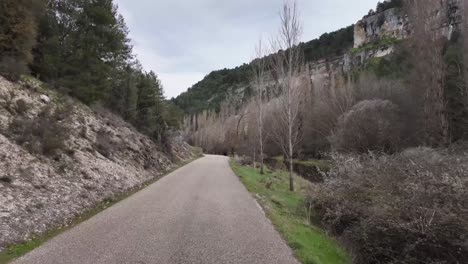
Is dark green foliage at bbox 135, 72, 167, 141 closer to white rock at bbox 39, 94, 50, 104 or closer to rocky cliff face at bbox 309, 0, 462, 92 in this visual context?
white rock at bbox 39, 94, 50, 104

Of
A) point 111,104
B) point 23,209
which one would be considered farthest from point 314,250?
point 111,104

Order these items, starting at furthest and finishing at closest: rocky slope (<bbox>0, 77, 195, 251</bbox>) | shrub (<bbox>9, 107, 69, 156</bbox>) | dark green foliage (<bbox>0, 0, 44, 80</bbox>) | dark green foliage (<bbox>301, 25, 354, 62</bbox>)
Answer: dark green foliage (<bbox>301, 25, 354, 62</bbox>)
dark green foliage (<bbox>0, 0, 44, 80</bbox>)
shrub (<bbox>9, 107, 69, 156</bbox>)
rocky slope (<bbox>0, 77, 195, 251</bbox>)

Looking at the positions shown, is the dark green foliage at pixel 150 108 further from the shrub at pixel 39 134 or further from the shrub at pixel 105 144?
the shrub at pixel 39 134

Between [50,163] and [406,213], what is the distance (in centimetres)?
1039

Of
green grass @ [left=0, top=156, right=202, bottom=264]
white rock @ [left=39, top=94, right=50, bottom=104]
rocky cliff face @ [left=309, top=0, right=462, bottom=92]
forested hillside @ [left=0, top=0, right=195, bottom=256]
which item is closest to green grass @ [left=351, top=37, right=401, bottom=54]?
rocky cliff face @ [left=309, top=0, right=462, bottom=92]

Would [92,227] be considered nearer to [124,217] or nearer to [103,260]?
[124,217]

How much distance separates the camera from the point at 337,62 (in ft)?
292

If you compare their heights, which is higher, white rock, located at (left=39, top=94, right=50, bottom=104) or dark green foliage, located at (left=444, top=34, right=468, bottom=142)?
dark green foliage, located at (left=444, top=34, right=468, bottom=142)

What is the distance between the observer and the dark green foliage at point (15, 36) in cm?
1475

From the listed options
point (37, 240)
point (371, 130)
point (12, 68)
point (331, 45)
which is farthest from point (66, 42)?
point (331, 45)

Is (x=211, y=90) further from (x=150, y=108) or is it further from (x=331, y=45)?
(x=150, y=108)

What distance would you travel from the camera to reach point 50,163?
1155 cm

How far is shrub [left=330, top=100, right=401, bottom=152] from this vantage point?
2427cm

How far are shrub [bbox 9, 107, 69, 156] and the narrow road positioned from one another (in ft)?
11.0
